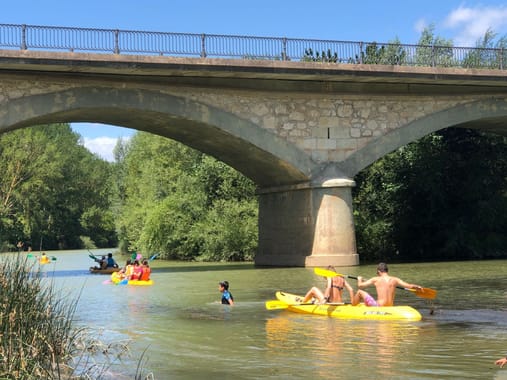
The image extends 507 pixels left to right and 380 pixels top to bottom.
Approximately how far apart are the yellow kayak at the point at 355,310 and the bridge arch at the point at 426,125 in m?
11.2

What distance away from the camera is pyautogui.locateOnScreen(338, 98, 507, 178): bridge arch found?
84.8 ft

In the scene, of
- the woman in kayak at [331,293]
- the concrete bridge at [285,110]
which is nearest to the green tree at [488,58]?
the concrete bridge at [285,110]

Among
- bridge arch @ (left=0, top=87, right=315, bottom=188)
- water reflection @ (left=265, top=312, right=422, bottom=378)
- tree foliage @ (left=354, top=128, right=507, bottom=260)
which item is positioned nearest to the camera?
water reflection @ (left=265, top=312, right=422, bottom=378)

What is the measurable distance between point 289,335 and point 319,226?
44.9 feet

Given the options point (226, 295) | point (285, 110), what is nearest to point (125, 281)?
point (285, 110)

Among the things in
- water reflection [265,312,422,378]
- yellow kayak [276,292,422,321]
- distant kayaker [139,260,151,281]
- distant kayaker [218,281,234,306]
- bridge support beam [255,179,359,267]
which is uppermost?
bridge support beam [255,179,359,267]

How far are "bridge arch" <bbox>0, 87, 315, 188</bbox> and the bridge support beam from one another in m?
0.69

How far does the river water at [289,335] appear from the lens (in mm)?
9047

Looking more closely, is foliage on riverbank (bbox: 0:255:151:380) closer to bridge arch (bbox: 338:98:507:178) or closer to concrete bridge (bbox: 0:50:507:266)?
concrete bridge (bbox: 0:50:507:266)

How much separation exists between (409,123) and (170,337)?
1644 cm

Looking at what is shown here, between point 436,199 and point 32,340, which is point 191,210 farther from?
point 32,340

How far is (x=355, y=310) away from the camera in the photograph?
545 inches

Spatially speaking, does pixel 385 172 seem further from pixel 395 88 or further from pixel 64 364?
pixel 64 364

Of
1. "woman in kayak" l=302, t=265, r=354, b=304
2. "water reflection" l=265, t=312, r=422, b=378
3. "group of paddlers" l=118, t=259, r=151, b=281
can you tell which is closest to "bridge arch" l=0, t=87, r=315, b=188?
"group of paddlers" l=118, t=259, r=151, b=281
